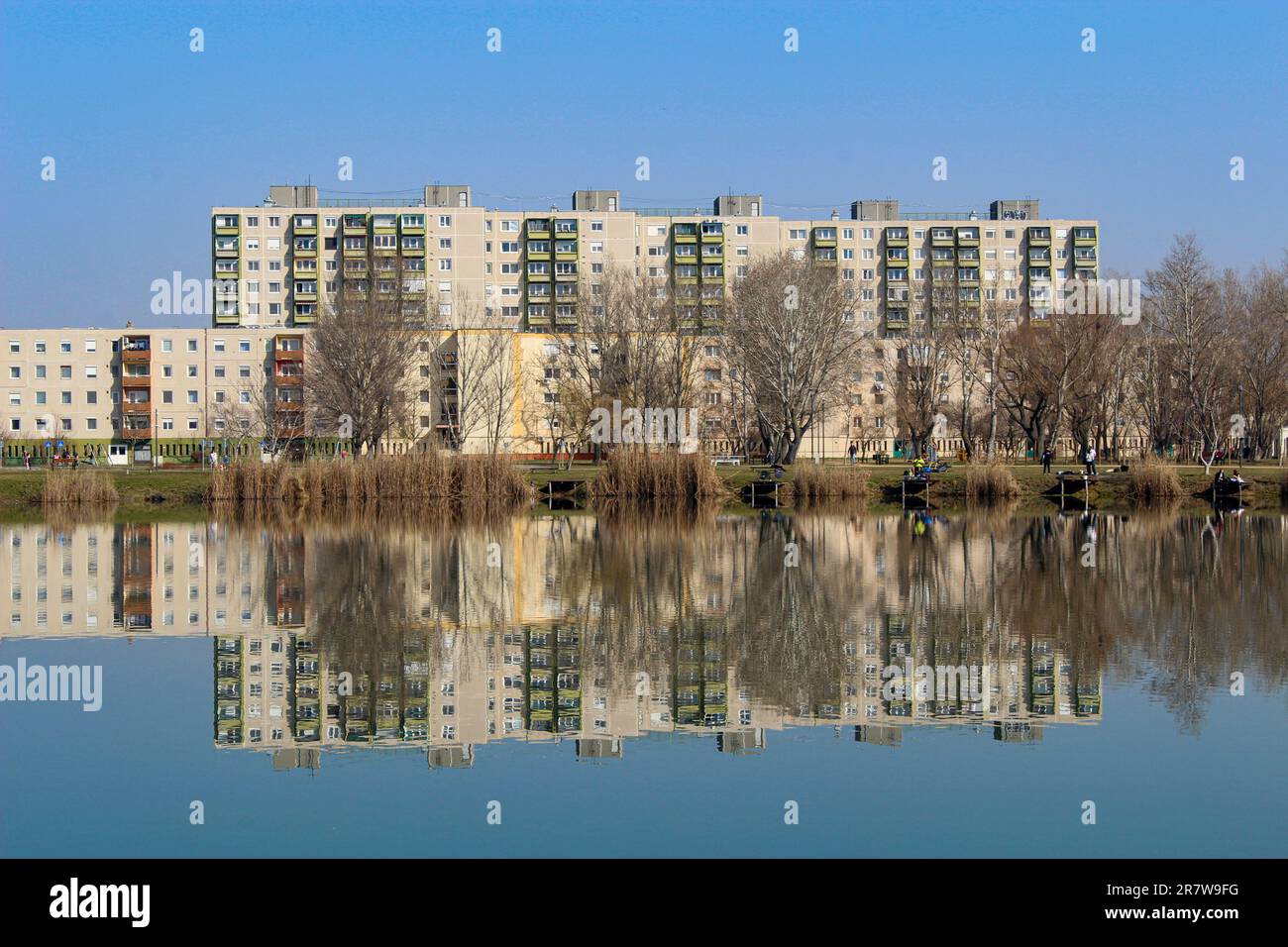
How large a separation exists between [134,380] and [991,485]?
72277 mm

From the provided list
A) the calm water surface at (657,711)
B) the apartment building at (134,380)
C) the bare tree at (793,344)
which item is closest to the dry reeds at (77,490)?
the calm water surface at (657,711)

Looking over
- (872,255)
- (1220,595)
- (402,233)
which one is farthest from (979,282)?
(1220,595)

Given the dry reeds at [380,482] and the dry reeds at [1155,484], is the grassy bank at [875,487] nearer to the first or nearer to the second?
the dry reeds at [1155,484]

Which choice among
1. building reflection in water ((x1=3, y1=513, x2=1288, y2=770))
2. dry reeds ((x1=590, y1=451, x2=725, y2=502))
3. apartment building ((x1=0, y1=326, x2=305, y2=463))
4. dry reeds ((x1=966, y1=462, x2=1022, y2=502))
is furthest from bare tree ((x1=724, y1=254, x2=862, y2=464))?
apartment building ((x1=0, y1=326, x2=305, y2=463))

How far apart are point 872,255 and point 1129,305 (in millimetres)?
68597

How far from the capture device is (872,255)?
142750 mm

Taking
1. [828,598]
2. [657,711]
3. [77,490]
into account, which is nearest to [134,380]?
[77,490]

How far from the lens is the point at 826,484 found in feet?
190

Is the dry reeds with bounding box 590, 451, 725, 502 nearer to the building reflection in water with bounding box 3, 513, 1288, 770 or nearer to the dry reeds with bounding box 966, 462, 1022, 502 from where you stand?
the dry reeds with bounding box 966, 462, 1022, 502

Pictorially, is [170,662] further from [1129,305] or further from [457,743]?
[1129,305]

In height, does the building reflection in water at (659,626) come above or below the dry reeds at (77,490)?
below

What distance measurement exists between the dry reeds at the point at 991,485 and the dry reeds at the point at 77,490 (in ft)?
120

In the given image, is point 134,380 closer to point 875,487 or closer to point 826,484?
point 826,484

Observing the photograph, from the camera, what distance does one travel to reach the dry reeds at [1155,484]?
5612 centimetres
